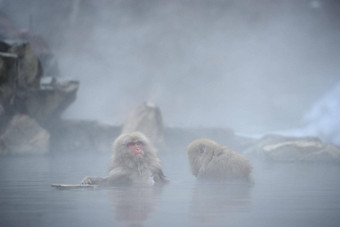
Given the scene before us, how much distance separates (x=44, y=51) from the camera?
1806 cm

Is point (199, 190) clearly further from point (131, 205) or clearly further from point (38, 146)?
point (38, 146)

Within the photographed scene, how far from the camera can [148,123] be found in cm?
1405

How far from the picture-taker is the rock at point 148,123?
14.0m

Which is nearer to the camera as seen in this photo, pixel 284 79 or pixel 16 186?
pixel 16 186

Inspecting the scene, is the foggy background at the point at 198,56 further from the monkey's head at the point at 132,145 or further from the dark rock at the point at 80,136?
the monkey's head at the point at 132,145

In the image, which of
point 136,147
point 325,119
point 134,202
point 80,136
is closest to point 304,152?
point 136,147

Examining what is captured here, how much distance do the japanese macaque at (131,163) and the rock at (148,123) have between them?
9.21 metres

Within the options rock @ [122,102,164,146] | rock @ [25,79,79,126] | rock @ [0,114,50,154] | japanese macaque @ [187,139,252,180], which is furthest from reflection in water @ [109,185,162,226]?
rock @ [122,102,164,146]

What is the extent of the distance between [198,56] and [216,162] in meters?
19.4

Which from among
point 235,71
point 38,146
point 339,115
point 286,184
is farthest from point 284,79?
point 286,184

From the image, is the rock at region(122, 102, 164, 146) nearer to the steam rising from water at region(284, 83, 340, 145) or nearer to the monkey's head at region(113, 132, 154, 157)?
the steam rising from water at region(284, 83, 340, 145)

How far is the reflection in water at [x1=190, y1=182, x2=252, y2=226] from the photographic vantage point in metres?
2.78

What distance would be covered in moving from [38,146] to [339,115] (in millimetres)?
10492

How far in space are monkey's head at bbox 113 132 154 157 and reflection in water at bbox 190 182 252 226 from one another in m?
0.65
